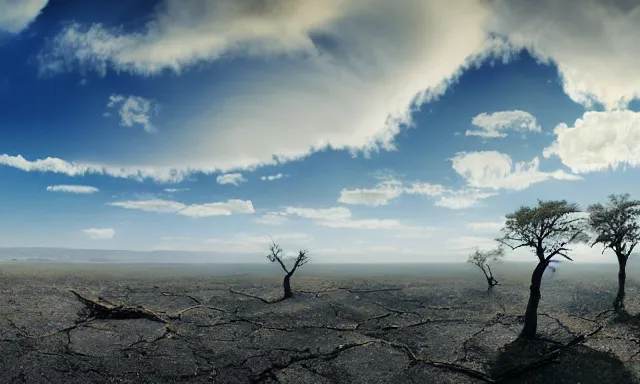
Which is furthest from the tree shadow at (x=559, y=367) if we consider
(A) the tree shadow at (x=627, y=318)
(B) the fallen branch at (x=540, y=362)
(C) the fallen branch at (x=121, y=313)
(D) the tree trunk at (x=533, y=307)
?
(C) the fallen branch at (x=121, y=313)

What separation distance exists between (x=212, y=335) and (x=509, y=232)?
25639 millimetres

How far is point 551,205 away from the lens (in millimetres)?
28438

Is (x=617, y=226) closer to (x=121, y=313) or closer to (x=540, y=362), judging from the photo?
(x=540, y=362)

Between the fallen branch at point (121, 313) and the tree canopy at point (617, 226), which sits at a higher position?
the tree canopy at point (617, 226)

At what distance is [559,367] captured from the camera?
75.7 feet

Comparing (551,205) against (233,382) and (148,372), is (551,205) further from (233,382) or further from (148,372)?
(148,372)

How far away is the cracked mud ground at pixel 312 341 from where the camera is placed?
23.0m

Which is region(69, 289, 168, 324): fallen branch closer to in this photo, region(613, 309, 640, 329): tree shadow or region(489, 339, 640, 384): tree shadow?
region(489, 339, 640, 384): tree shadow

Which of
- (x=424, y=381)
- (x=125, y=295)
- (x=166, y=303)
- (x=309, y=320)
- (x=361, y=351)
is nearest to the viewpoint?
(x=424, y=381)

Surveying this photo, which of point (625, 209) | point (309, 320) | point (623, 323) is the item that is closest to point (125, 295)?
point (309, 320)

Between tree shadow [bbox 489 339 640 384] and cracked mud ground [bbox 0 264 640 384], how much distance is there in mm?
66

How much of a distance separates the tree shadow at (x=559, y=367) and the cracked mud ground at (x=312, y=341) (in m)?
0.07

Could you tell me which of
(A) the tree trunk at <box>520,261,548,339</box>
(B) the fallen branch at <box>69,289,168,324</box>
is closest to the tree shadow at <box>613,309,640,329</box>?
(A) the tree trunk at <box>520,261,548,339</box>

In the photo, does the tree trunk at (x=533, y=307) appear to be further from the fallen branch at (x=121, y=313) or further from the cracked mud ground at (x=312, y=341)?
the fallen branch at (x=121, y=313)
